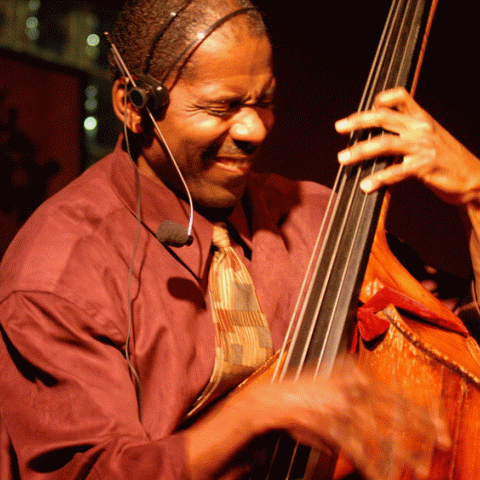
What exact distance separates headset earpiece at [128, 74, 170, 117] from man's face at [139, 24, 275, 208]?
22 mm

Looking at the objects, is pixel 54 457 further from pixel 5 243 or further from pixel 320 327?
pixel 5 243

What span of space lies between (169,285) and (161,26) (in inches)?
18.9

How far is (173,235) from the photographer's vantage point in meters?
0.90

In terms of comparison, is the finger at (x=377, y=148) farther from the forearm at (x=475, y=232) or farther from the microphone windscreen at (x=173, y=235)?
the microphone windscreen at (x=173, y=235)

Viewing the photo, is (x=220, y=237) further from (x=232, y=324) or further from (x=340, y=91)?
(x=340, y=91)

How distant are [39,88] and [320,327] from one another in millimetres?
1353

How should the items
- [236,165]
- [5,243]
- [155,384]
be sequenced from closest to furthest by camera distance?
[155,384] → [236,165] → [5,243]

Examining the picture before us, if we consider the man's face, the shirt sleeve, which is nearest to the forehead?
the man's face

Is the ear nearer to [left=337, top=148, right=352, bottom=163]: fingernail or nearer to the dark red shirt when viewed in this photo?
the dark red shirt

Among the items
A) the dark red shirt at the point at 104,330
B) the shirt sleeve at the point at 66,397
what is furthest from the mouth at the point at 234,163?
the shirt sleeve at the point at 66,397

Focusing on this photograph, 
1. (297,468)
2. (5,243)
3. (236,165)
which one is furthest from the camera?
(5,243)

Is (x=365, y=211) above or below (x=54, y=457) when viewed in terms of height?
above

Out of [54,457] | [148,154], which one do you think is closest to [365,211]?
[148,154]

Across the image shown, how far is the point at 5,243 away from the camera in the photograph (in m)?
1.69
